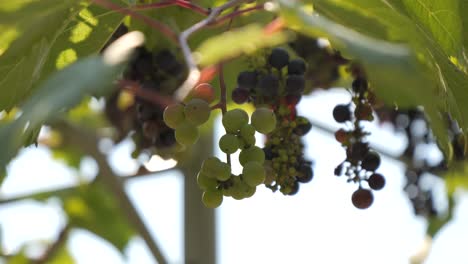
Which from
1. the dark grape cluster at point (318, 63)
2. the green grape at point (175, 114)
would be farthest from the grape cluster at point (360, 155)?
the dark grape cluster at point (318, 63)

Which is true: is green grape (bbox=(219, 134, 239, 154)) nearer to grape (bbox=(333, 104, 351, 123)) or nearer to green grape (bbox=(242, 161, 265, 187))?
green grape (bbox=(242, 161, 265, 187))

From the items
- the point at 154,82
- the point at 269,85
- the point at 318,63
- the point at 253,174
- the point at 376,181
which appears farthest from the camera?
the point at 318,63

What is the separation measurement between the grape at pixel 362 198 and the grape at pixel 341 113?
14 cm

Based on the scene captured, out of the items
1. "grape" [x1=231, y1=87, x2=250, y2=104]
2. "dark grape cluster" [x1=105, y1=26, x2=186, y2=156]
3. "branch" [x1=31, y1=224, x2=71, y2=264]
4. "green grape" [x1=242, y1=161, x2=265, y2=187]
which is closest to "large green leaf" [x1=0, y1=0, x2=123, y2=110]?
"dark grape cluster" [x1=105, y1=26, x2=186, y2=156]

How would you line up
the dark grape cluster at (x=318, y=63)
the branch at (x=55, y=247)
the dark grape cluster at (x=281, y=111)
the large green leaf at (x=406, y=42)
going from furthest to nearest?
the branch at (x=55, y=247) → the dark grape cluster at (x=318, y=63) → the dark grape cluster at (x=281, y=111) → the large green leaf at (x=406, y=42)

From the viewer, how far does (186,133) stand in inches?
57.9

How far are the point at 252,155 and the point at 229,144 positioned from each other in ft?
0.13

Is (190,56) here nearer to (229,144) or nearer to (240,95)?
(229,144)

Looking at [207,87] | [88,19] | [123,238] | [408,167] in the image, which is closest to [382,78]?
[207,87]

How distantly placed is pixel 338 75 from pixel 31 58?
1086 mm

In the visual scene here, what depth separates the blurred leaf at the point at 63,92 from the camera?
0.97 m

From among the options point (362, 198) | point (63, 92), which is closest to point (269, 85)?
point (362, 198)

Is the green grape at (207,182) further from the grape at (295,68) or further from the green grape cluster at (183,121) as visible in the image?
the grape at (295,68)

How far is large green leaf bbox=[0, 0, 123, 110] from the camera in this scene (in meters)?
1.29
